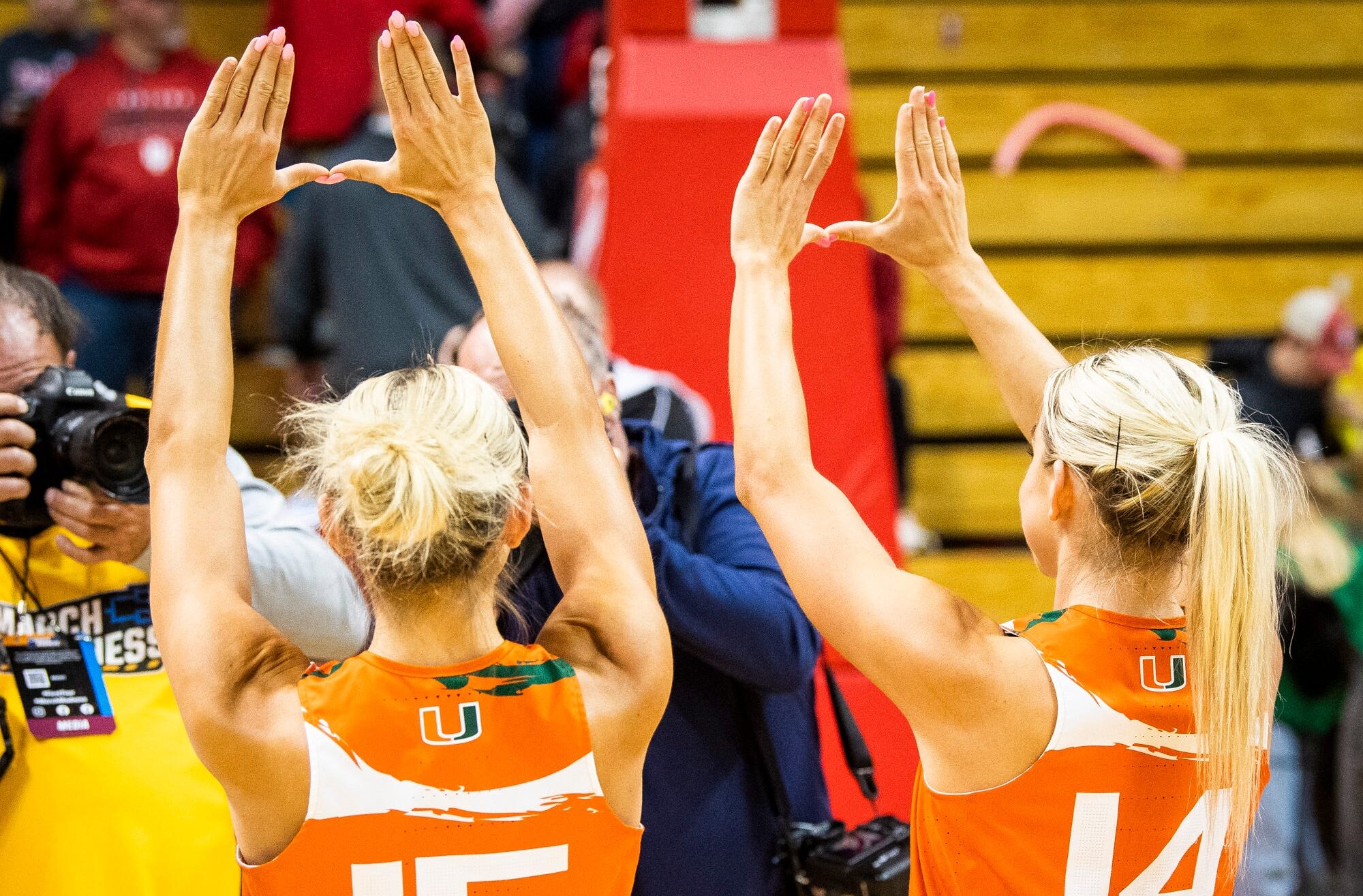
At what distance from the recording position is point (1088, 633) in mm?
1213

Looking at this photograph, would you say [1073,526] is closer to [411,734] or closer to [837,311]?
[411,734]

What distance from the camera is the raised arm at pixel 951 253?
146cm

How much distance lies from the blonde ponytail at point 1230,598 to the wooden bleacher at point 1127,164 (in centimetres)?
341

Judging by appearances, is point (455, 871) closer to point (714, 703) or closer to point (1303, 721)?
point (714, 703)

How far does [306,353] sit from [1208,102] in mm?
3393

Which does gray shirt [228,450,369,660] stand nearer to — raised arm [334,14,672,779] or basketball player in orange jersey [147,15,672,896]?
basketball player in orange jersey [147,15,672,896]

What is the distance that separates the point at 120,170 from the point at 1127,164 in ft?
11.3

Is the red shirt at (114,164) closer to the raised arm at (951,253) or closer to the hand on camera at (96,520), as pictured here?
the hand on camera at (96,520)

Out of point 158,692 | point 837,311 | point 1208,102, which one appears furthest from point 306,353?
point 1208,102

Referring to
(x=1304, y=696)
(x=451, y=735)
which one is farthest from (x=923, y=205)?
(x=1304, y=696)

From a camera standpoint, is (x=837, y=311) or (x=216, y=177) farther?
(x=837, y=311)

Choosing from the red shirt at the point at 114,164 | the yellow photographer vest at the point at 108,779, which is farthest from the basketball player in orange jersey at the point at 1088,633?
the red shirt at the point at 114,164

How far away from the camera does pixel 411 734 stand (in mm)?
1093

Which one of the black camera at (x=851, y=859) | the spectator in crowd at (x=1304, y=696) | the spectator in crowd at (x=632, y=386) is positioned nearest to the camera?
the black camera at (x=851, y=859)
